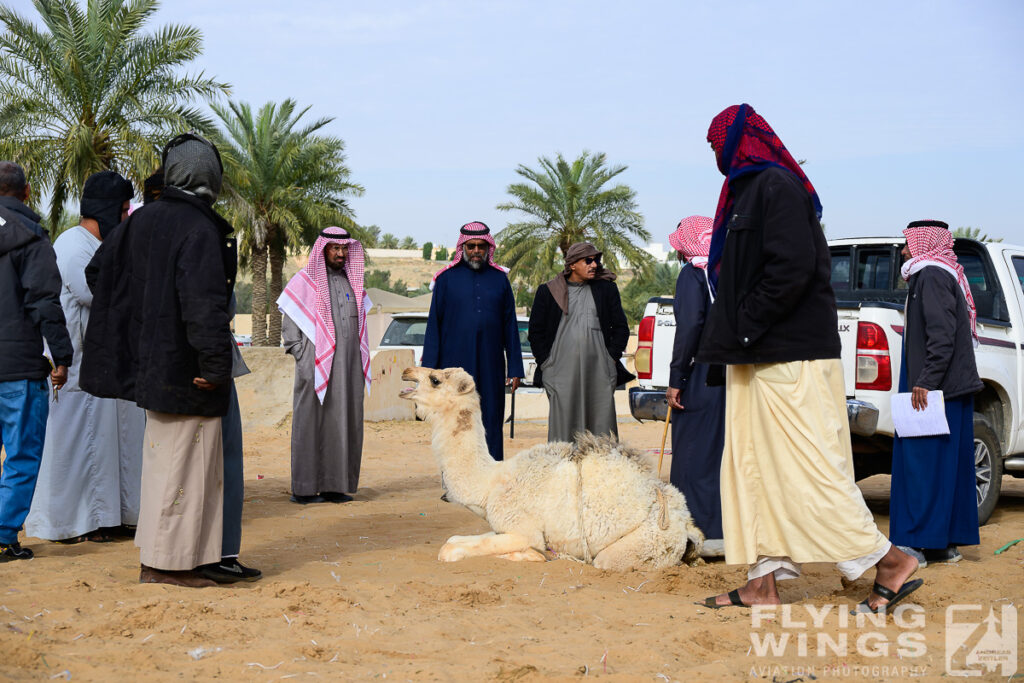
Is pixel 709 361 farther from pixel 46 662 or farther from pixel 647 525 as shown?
pixel 46 662

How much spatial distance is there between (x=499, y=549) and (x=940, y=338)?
2805mm

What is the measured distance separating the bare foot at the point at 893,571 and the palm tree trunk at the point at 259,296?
26741 millimetres

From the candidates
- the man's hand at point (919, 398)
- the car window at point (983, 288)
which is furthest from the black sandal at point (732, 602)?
the car window at point (983, 288)

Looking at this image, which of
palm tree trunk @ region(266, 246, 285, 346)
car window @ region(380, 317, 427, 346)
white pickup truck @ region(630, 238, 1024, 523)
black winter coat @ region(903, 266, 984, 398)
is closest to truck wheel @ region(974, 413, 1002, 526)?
white pickup truck @ region(630, 238, 1024, 523)

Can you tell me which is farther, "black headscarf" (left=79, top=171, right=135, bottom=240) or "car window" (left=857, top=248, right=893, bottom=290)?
"car window" (left=857, top=248, right=893, bottom=290)

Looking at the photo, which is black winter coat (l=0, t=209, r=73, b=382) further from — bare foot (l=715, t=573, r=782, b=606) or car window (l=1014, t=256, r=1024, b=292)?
car window (l=1014, t=256, r=1024, b=292)

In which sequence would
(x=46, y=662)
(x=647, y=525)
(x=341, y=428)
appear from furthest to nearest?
(x=341, y=428), (x=647, y=525), (x=46, y=662)

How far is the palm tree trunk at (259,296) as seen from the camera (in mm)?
29469

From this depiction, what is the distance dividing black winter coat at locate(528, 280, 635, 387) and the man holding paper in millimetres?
2129

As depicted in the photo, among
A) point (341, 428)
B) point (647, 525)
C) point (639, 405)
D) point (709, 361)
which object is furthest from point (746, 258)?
point (341, 428)

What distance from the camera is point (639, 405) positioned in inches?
289

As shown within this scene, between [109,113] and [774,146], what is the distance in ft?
65.8

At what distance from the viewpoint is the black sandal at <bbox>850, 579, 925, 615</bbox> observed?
13.7ft

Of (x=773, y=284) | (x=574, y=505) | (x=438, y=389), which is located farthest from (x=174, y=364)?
(x=773, y=284)
